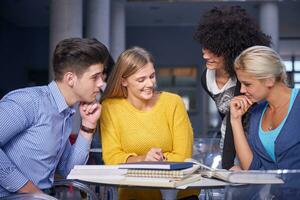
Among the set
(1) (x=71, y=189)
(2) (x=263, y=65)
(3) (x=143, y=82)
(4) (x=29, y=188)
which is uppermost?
(2) (x=263, y=65)

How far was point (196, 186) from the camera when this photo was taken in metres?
1.93

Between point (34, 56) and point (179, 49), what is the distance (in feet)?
17.8

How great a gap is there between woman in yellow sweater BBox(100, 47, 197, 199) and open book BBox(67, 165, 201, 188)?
0.47m

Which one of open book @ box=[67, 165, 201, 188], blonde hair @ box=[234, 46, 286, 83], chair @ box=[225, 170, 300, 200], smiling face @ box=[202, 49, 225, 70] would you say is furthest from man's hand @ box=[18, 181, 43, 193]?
smiling face @ box=[202, 49, 225, 70]

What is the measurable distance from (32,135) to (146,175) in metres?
0.66

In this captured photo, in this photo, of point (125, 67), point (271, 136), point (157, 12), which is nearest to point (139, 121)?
point (125, 67)


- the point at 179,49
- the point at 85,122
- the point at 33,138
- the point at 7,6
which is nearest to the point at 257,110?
the point at 85,122

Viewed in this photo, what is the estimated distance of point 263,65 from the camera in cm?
241

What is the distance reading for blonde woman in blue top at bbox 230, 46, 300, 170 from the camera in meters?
2.38

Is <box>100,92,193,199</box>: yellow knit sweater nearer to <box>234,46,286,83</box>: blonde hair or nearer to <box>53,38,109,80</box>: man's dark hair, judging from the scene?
<box>53,38,109,80</box>: man's dark hair

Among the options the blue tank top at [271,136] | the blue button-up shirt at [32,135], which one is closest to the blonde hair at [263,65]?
the blue tank top at [271,136]

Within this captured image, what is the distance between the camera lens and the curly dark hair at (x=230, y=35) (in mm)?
2963

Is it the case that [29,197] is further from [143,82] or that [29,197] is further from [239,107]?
[239,107]

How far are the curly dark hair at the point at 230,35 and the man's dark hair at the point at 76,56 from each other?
29.0 inches
